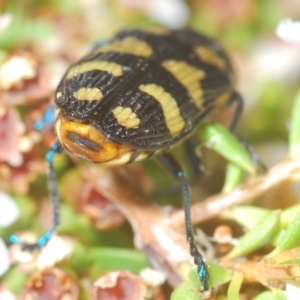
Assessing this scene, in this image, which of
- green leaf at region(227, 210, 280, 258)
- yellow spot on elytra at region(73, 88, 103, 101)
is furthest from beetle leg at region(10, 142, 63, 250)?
green leaf at region(227, 210, 280, 258)

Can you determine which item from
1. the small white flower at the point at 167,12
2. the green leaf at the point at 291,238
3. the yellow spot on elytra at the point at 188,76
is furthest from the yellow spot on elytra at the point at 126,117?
the small white flower at the point at 167,12

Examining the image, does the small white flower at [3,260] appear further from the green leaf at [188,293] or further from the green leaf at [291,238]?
the green leaf at [291,238]

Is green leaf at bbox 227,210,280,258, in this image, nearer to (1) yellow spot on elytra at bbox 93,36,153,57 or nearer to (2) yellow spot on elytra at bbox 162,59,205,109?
(2) yellow spot on elytra at bbox 162,59,205,109

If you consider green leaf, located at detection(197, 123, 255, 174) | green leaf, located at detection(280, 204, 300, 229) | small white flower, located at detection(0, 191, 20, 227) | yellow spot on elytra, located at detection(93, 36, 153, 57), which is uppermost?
yellow spot on elytra, located at detection(93, 36, 153, 57)

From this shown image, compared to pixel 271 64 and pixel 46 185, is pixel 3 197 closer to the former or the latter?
pixel 46 185

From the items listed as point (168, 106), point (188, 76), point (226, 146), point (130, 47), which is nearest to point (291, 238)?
point (226, 146)

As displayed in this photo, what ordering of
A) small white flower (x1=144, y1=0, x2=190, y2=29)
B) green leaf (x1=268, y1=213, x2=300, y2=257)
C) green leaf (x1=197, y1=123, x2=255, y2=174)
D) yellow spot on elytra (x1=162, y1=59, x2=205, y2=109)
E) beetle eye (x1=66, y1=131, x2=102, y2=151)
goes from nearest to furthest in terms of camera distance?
green leaf (x1=268, y1=213, x2=300, y2=257) < beetle eye (x1=66, y1=131, x2=102, y2=151) < green leaf (x1=197, y1=123, x2=255, y2=174) < yellow spot on elytra (x1=162, y1=59, x2=205, y2=109) < small white flower (x1=144, y1=0, x2=190, y2=29)

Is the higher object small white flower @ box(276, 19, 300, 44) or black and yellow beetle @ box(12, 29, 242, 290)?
small white flower @ box(276, 19, 300, 44)

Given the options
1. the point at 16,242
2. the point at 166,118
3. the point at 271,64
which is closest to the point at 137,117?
the point at 166,118
